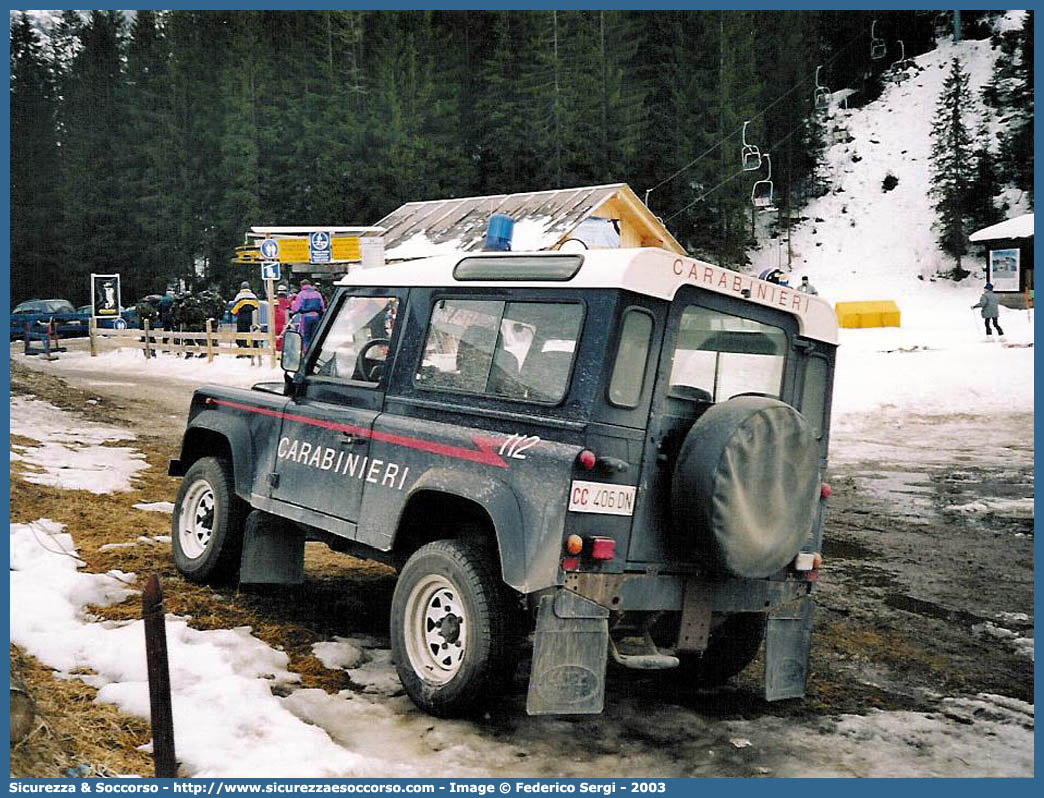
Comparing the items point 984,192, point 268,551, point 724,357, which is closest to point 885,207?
point 984,192

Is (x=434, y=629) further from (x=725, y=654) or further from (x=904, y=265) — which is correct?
(x=904, y=265)

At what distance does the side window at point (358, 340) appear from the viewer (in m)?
6.01

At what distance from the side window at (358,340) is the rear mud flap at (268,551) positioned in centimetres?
99

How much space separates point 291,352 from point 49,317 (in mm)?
28415

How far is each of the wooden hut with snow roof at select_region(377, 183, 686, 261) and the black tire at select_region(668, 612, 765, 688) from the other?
18581mm

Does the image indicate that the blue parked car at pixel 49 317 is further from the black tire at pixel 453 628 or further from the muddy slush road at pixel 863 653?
the black tire at pixel 453 628

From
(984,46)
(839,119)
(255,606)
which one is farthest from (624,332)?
(984,46)

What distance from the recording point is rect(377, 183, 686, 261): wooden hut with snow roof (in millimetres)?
26109

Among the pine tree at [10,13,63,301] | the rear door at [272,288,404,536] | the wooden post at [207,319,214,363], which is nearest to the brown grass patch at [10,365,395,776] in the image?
the rear door at [272,288,404,536]

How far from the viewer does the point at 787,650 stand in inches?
214

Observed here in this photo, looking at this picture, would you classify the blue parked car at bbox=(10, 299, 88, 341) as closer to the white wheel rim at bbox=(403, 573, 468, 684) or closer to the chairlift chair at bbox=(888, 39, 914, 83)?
the white wheel rim at bbox=(403, 573, 468, 684)

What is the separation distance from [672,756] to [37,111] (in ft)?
134

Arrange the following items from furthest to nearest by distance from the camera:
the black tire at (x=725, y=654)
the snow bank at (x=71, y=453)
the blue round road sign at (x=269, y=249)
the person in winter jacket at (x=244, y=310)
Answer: the person in winter jacket at (x=244, y=310) → the blue round road sign at (x=269, y=249) → the snow bank at (x=71, y=453) → the black tire at (x=725, y=654)

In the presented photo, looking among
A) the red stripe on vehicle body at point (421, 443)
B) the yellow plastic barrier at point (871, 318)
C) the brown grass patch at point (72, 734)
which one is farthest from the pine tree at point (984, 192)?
the brown grass patch at point (72, 734)
